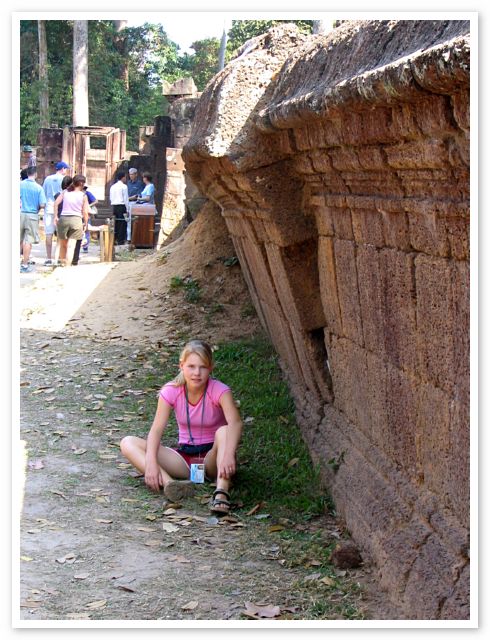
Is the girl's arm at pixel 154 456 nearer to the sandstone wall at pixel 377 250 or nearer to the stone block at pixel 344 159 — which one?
the sandstone wall at pixel 377 250

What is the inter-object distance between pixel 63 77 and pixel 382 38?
91.1 feet

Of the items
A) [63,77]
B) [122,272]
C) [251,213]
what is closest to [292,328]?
[251,213]

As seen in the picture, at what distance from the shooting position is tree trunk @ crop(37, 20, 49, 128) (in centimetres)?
2761

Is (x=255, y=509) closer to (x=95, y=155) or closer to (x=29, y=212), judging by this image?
(x=29, y=212)

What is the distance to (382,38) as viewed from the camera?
372 centimetres

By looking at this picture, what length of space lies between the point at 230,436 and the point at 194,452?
41 centimetres

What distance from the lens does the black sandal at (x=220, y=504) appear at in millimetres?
5324

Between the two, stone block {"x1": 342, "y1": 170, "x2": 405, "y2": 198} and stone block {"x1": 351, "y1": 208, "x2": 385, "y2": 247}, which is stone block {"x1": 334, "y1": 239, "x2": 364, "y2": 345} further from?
stone block {"x1": 342, "y1": 170, "x2": 405, "y2": 198}

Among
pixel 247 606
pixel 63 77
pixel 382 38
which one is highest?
pixel 63 77

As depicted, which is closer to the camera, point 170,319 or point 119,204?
point 170,319

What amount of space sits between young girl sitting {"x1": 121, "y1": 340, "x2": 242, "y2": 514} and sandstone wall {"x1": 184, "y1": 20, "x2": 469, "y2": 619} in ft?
1.98

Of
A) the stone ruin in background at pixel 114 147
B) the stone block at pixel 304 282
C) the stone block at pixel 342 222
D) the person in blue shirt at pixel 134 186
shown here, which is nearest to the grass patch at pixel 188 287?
the stone block at pixel 304 282

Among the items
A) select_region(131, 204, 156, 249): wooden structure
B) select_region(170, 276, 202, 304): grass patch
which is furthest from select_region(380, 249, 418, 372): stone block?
select_region(131, 204, 156, 249): wooden structure
